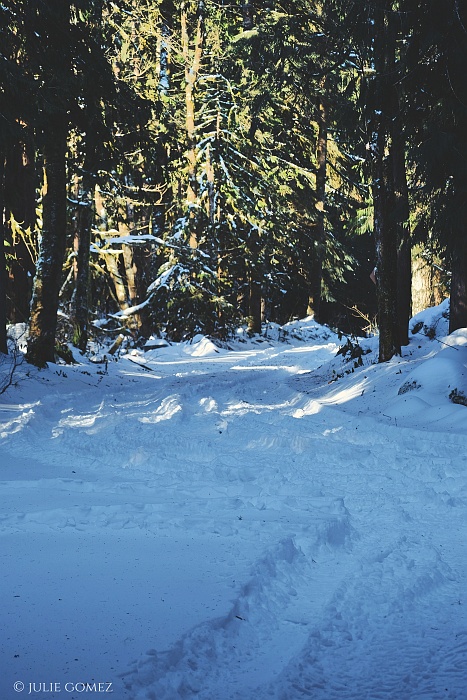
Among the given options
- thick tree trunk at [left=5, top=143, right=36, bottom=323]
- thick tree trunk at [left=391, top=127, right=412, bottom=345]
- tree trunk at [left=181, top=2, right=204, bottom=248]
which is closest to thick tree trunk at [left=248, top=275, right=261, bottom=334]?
tree trunk at [left=181, top=2, right=204, bottom=248]

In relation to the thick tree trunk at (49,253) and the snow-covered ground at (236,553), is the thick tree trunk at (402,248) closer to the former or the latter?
the snow-covered ground at (236,553)

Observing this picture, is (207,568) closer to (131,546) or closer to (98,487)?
(131,546)

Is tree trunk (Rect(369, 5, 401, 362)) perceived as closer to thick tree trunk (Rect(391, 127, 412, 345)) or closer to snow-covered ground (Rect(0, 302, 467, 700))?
thick tree trunk (Rect(391, 127, 412, 345))

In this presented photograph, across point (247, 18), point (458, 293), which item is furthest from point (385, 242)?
point (247, 18)

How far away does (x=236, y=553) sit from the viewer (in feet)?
13.4

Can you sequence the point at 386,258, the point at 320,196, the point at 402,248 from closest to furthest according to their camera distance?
the point at 386,258 → the point at 402,248 → the point at 320,196

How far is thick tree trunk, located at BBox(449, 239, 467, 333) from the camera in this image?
12875mm

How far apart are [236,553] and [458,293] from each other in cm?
1048

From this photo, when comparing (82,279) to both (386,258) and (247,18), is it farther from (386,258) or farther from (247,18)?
(247,18)

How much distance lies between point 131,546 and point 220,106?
26299 mm

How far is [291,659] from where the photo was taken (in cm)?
293

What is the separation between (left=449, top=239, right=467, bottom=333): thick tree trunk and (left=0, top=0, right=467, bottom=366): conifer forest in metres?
0.03

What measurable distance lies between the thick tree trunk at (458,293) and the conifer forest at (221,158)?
0.03 meters

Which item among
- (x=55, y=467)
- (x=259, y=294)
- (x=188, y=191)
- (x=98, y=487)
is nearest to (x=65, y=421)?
(x=55, y=467)
